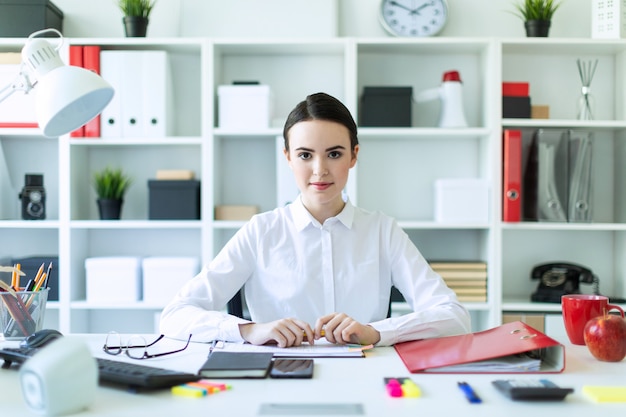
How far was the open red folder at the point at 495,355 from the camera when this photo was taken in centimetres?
122

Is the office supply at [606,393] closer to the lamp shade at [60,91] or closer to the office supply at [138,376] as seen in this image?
the office supply at [138,376]

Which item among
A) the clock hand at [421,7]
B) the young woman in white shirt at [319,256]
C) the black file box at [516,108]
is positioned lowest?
the young woman in white shirt at [319,256]

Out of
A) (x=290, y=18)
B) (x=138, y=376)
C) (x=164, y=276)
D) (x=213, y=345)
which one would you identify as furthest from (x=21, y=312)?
(x=290, y=18)

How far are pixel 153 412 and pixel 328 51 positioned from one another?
247 cm

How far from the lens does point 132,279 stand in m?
3.03

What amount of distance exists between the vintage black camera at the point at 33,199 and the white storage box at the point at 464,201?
1829mm

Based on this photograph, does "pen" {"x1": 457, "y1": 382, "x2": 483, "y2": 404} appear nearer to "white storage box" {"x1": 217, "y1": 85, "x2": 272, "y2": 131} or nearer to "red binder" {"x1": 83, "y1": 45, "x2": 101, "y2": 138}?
"white storage box" {"x1": 217, "y1": 85, "x2": 272, "y2": 131}

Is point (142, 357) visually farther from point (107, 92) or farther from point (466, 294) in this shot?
point (466, 294)

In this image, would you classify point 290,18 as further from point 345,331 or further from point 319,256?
point 345,331

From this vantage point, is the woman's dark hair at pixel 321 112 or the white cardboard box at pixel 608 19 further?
the white cardboard box at pixel 608 19

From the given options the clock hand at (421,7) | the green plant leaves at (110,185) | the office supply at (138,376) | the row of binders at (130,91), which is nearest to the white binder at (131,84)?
the row of binders at (130,91)

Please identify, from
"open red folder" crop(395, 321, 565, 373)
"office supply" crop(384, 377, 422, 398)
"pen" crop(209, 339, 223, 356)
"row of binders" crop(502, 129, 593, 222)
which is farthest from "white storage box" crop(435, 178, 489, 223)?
"office supply" crop(384, 377, 422, 398)

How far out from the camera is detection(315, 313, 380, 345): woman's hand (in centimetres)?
144

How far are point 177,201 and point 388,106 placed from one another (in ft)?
3.43
